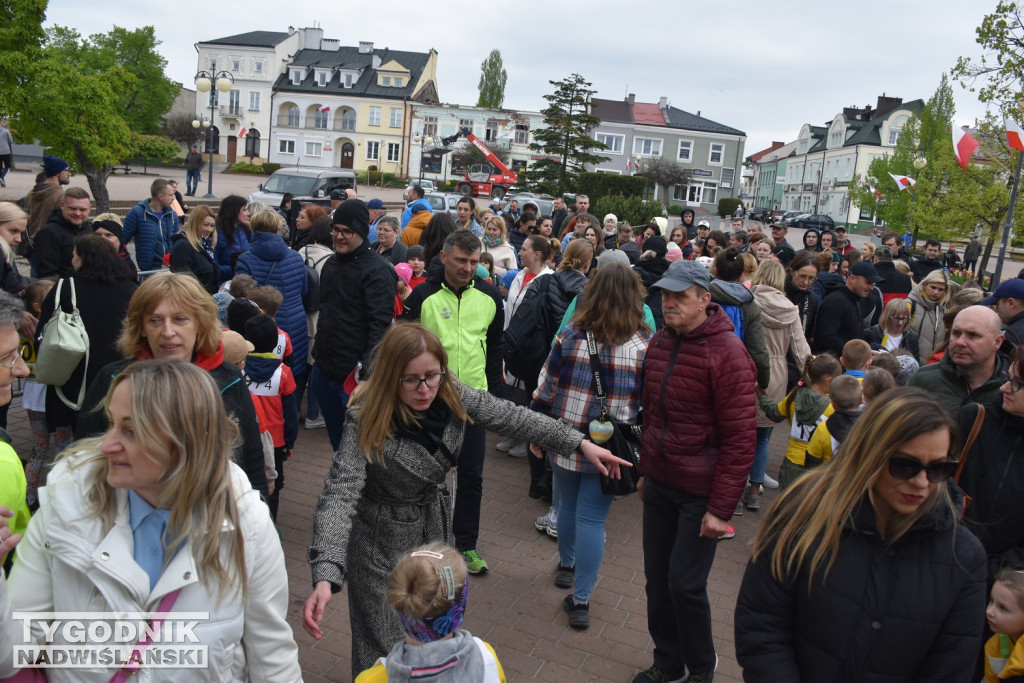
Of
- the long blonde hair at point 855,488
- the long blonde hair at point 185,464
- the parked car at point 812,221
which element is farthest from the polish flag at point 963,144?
the parked car at point 812,221

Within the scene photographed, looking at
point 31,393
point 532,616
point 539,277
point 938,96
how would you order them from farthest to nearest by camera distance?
point 938,96 < point 539,277 < point 31,393 < point 532,616

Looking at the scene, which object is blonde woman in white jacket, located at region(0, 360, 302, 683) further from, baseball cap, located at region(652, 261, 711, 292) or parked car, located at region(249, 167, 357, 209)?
parked car, located at region(249, 167, 357, 209)

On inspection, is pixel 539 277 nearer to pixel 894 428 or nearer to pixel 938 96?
pixel 894 428

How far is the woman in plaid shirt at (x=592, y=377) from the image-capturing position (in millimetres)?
4215

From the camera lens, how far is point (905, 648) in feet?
6.93

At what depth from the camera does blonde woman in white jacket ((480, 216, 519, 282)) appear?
884cm

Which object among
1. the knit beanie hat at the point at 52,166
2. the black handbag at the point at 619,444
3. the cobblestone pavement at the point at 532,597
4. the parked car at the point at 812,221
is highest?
the parked car at the point at 812,221

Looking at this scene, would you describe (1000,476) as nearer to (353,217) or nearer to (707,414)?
(707,414)

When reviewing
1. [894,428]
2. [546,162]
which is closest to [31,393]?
[894,428]

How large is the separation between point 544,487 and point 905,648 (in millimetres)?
4298

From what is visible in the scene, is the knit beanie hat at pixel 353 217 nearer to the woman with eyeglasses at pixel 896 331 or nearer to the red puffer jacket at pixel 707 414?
the red puffer jacket at pixel 707 414

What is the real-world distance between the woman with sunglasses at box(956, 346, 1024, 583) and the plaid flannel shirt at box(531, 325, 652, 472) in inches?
64.3

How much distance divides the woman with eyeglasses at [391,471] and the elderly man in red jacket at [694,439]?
0.52m

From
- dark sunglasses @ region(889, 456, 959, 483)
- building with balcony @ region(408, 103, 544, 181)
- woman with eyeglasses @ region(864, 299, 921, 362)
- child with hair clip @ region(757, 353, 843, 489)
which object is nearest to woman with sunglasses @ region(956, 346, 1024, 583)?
dark sunglasses @ region(889, 456, 959, 483)
